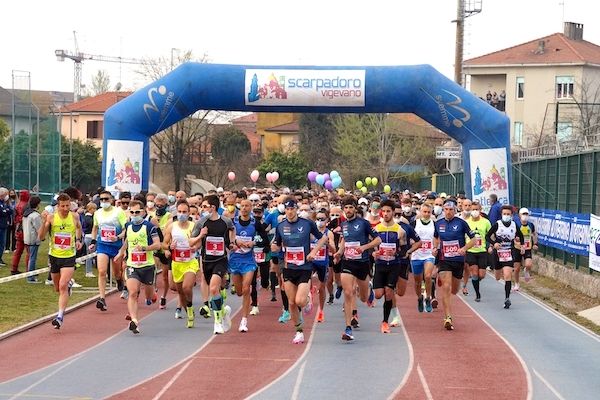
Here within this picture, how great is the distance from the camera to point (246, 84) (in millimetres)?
26531

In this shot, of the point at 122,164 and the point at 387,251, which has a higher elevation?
the point at 122,164

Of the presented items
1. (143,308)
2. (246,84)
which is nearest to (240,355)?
(143,308)

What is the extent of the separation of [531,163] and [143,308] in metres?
16.3

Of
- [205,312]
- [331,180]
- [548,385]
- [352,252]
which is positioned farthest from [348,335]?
[331,180]

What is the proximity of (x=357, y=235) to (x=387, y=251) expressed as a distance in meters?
0.70

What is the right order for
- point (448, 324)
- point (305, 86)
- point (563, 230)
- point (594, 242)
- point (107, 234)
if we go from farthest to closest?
point (305, 86), point (563, 230), point (594, 242), point (107, 234), point (448, 324)

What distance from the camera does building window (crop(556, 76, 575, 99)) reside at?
6875 centimetres

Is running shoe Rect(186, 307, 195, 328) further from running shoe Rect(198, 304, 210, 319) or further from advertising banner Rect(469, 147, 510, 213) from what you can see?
advertising banner Rect(469, 147, 510, 213)

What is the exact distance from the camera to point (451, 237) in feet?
53.5

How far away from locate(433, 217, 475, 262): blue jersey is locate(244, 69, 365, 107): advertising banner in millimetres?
10405

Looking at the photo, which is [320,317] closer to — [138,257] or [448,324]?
[448,324]

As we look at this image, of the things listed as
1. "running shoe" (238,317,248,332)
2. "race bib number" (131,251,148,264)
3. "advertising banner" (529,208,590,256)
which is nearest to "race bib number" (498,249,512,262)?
"advertising banner" (529,208,590,256)

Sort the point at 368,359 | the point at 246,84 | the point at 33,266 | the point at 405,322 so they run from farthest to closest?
the point at 246,84 → the point at 33,266 → the point at 405,322 → the point at 368,359

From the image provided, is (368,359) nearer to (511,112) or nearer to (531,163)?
(531,163)
